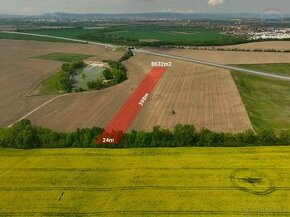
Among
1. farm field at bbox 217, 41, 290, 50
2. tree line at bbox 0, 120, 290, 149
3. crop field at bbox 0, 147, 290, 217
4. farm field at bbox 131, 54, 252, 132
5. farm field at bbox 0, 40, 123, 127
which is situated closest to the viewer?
crop field at bbox 0, 147, 290, 217

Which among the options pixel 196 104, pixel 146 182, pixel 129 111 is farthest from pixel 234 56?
pixel 146 182

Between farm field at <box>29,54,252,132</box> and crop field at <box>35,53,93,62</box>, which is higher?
farm field at <box>29,54,252,132</box>

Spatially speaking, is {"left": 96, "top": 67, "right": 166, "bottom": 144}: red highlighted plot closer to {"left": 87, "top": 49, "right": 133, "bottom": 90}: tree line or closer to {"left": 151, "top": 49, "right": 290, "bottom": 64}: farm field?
{"left": 87, "top": 49, "right": 133, "bottom": 90}: tree line

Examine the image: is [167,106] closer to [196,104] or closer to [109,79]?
[196,104]

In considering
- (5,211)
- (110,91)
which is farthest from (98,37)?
(5,211)

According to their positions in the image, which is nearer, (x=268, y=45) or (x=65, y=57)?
(x=65, y=57)

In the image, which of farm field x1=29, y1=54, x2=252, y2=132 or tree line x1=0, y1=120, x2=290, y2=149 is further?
farm field x1=29, y1=54, x2=252, y2=132

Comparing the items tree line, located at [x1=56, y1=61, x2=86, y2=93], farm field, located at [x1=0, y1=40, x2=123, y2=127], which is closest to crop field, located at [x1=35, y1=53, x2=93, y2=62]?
farm field, located at [x1=0, y1=40, x2=123, y2=127]
